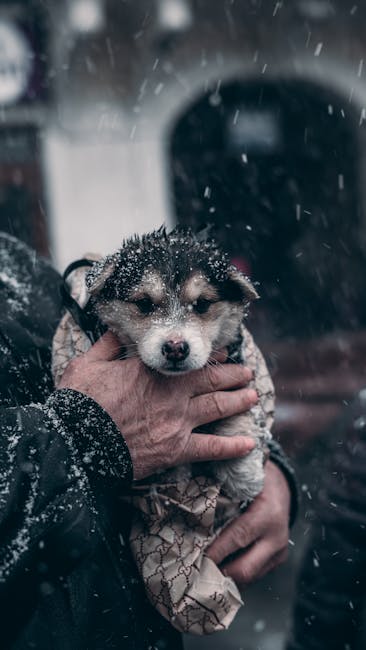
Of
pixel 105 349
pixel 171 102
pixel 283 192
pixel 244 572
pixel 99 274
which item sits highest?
pixel 171 102

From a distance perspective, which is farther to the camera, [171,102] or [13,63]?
[171,102]

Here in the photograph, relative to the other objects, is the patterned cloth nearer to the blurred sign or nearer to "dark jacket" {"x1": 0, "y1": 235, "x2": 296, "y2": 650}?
"dark jacket" {"x1": 0, "y1": 235, "x2": 296, "y2": 650}

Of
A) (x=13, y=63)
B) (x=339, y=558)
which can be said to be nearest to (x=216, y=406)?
(x=339, y=558)

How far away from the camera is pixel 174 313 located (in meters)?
2.10

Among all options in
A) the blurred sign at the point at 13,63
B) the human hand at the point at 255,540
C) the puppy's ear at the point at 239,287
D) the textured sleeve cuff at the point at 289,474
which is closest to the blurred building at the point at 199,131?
the blurred sign at the point at 13,63

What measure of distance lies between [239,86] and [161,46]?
1.49 m

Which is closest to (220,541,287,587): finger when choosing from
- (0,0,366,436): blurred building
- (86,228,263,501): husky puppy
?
(86,228,263,501): husky puppy

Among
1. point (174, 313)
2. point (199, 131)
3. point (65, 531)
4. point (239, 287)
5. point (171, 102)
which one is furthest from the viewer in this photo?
point (199, 131)

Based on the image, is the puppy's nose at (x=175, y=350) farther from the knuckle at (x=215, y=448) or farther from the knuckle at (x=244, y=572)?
the knuckle at (x=244, y=572)

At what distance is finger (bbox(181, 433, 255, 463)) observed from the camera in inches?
75.1

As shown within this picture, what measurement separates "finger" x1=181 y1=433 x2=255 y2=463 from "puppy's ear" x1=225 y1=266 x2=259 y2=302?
0.45 metres

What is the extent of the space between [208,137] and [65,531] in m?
8.40

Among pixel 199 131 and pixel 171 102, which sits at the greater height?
pixel 171 102

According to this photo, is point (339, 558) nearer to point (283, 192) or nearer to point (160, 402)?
point (160, 402)
